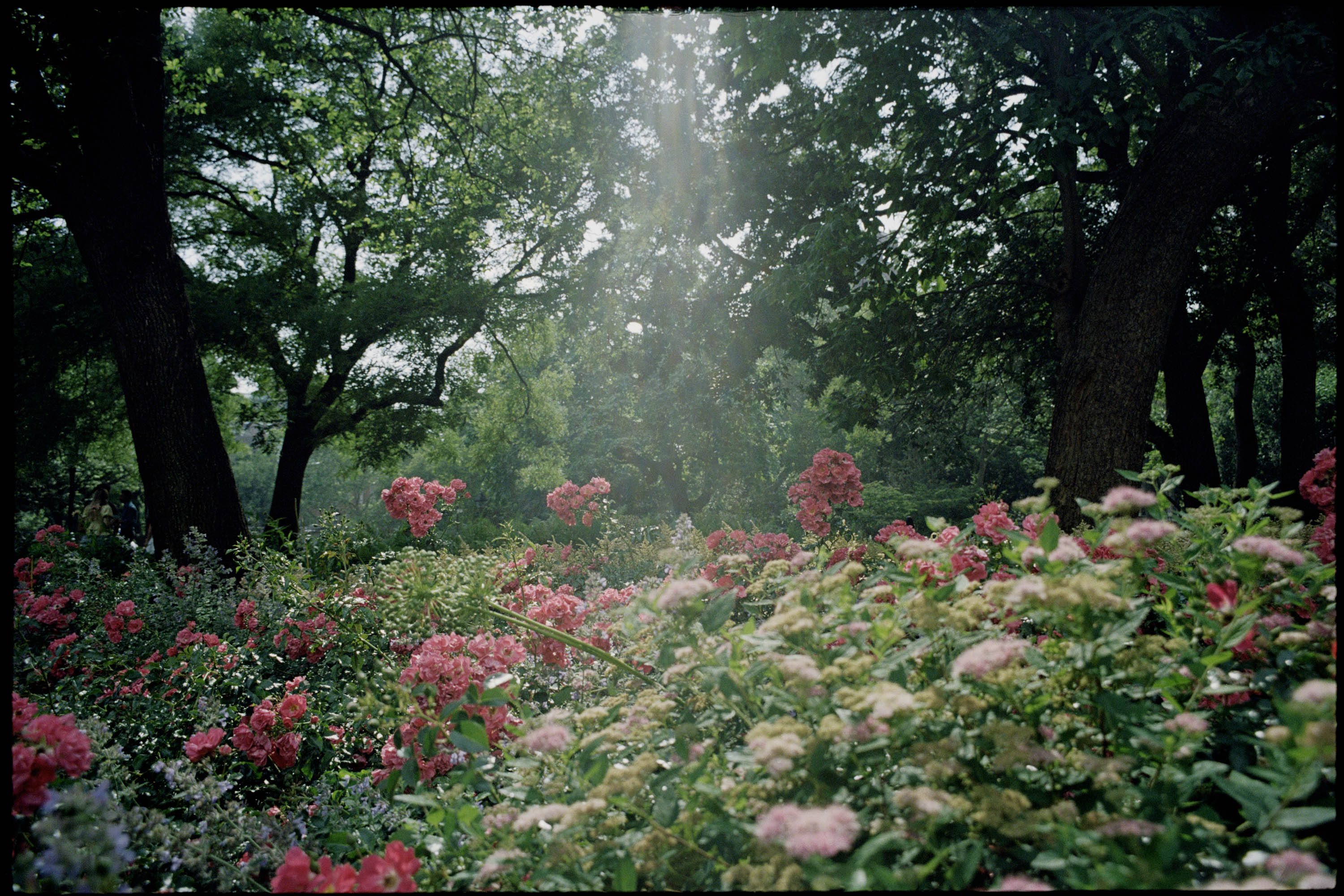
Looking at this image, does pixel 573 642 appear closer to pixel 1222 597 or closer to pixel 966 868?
pixel 966 868

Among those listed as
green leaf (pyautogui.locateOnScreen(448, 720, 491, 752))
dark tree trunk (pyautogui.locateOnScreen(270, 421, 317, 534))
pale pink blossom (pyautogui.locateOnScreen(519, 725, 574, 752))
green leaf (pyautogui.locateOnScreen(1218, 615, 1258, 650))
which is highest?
dark tree trunk (pyautogui.locateOnScreen(270, 421, 317, 534))

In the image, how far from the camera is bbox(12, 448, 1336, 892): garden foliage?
4.08 ft

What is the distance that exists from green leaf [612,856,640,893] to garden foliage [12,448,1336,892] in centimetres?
1

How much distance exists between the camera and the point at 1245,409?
11.4 m

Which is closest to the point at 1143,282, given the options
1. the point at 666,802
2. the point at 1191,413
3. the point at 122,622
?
the point at 666,802

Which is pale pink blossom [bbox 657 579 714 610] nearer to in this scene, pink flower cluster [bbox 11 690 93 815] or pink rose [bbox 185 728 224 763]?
pink flower cluster [bbox 11 690 93 815]

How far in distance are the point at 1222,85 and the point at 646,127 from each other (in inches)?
381

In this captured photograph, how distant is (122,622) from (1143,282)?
22.8ft

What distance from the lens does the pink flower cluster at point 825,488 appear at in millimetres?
4629

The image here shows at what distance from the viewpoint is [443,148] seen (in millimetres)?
10625

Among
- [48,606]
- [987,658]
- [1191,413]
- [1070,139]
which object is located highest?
[1070,139]

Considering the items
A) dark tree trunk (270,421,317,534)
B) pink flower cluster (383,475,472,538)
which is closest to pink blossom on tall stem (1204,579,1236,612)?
pink flower cluster (383,475,472,538)

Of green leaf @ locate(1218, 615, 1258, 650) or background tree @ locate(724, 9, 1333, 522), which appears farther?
background tree @ locate(724, 9, 1333, 522)

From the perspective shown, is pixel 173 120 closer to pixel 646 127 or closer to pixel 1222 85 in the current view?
pixel 646 127
